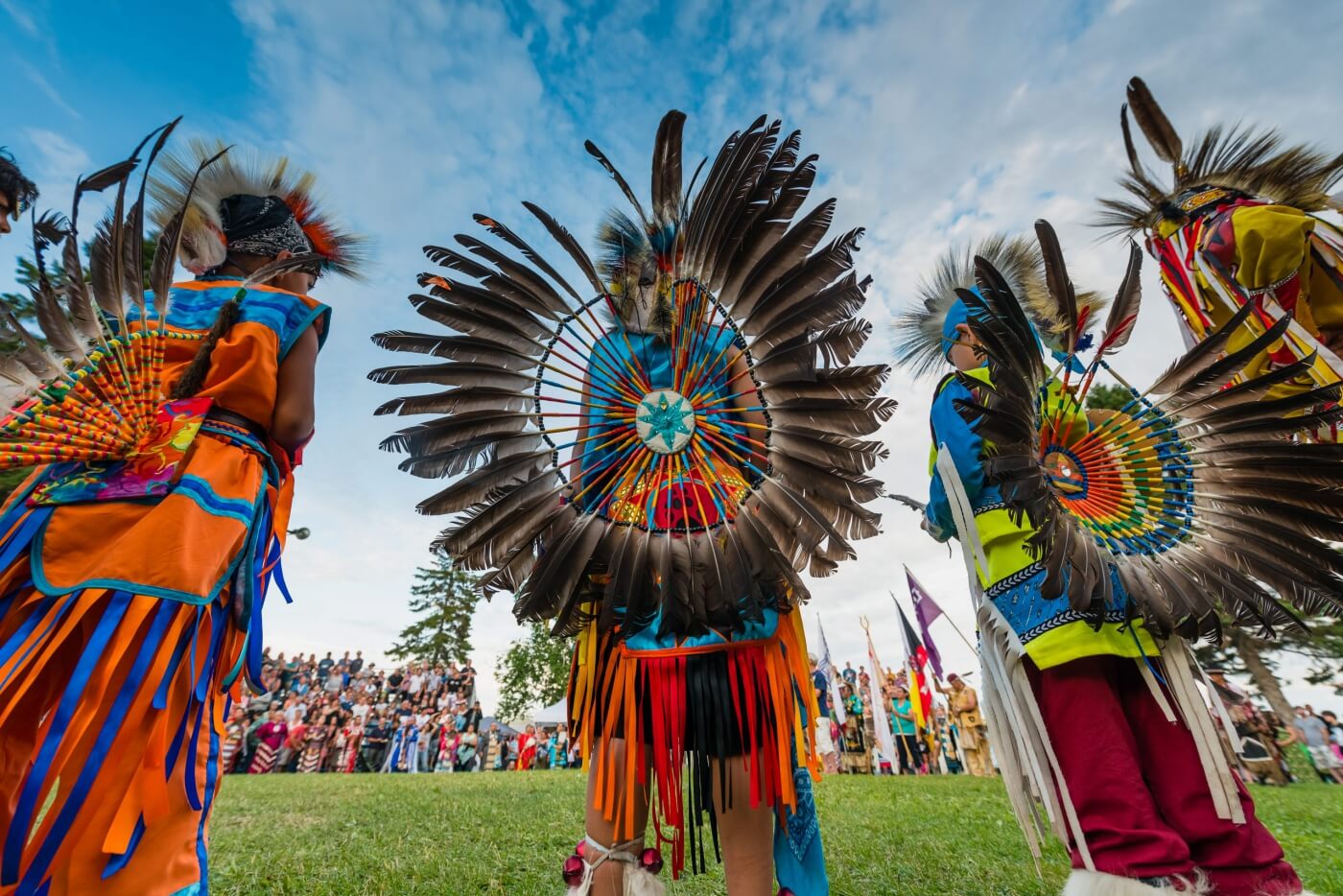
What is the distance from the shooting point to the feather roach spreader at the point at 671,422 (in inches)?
69.6

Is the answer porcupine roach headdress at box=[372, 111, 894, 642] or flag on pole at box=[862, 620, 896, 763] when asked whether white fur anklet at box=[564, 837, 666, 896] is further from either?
→ flag on pole at box=[862, 620, 896, 763]

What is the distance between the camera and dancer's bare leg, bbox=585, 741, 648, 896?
1844 millimetres

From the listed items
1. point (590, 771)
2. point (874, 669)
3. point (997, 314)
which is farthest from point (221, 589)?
point (874, 669)

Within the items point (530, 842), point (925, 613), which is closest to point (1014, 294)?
point (530, 842)

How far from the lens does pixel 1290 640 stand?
16828mm

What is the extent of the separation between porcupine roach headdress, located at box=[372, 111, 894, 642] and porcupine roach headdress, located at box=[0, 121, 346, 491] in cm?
55

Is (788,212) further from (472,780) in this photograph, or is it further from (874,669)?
(874,669)

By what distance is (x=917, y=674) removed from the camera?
12797mm

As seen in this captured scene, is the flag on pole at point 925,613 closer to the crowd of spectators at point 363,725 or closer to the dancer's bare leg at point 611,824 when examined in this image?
the dancer's bare leg at point 611,824

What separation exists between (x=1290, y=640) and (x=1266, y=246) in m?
20.5

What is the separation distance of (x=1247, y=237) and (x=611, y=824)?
2893mm

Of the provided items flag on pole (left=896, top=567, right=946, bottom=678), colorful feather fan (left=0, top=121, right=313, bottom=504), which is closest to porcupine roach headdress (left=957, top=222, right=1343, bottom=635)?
colorful feather fan (left=0, top=121, right=313, bottom=504)

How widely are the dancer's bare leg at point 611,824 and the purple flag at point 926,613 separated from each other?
7715mm

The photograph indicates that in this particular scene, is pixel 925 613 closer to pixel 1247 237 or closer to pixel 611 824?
pixel 1247 237
